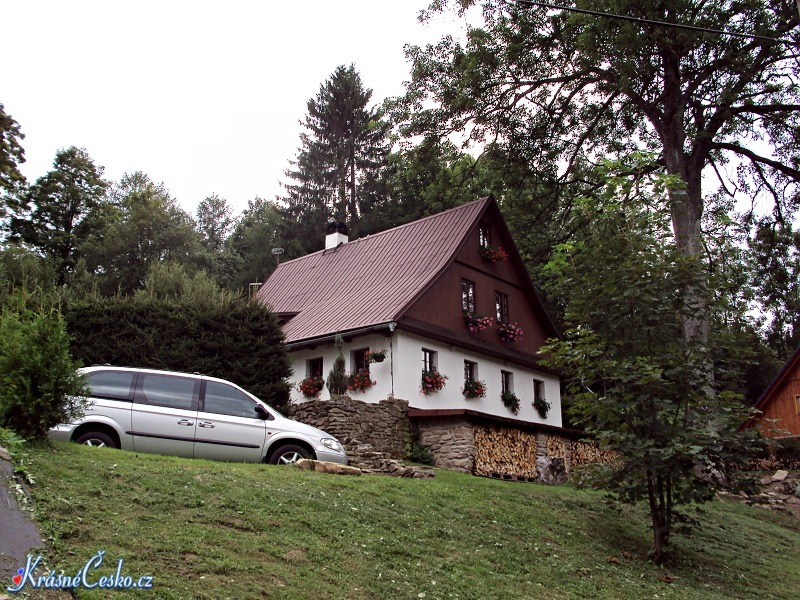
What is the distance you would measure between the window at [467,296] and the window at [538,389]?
414 centimetres

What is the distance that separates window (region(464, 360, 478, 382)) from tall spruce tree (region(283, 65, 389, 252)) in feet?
78.0

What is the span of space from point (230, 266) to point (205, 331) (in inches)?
1296

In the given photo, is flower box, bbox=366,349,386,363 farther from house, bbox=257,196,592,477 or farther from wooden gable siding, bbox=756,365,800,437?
wooden gable siding, bbox=756,365,800,437

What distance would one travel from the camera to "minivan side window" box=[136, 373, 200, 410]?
13.4m

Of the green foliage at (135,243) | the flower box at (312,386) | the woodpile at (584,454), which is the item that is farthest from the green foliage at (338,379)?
the green foliage at (135,243)

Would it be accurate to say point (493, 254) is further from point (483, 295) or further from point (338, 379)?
point (338, 379)

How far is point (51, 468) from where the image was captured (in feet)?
30.6

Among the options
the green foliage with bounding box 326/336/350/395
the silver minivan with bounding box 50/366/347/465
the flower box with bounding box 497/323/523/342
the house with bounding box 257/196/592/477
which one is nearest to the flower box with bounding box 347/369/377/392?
the house with bounding box 257/196/592/477

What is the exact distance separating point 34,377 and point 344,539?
4623 mm

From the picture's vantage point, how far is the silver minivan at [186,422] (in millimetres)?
12969

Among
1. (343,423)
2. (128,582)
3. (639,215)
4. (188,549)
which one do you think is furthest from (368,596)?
(343,423)

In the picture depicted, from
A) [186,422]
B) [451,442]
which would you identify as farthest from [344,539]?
[451,442]

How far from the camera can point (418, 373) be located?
22.9 meters

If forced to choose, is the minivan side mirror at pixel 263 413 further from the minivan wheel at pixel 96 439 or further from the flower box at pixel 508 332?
the flower box at pixel 508 332
